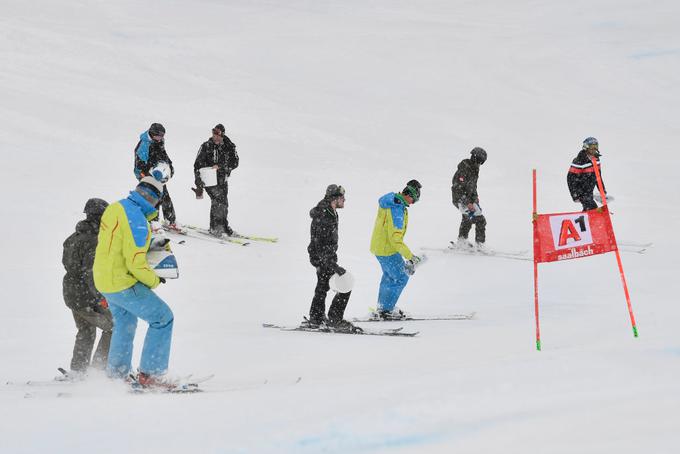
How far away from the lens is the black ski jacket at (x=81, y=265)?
7.22 metres

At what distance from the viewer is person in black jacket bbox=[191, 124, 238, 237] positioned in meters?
13.6

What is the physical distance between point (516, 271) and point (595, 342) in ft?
18.1

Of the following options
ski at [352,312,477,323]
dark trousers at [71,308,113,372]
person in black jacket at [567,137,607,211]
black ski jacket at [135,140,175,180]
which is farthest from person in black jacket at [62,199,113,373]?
person in black jacket at [567,137,607,211]

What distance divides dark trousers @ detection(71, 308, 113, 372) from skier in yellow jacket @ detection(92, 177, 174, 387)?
1.67 ft

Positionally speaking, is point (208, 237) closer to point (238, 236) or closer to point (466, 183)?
point (238, 236)

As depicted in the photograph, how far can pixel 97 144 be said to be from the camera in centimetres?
1955

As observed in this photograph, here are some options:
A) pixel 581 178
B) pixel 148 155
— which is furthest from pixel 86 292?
pixel 581 178

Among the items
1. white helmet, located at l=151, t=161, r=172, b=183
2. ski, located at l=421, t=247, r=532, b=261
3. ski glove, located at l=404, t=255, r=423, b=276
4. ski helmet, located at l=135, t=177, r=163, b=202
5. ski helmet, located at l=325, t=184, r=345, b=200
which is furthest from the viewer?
ski, located at l=421, t=247, r=532, b=261

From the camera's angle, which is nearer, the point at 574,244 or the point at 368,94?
the point at 574,244

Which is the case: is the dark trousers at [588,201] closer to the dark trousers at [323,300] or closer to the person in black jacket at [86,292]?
the dark trousers at [323,300]

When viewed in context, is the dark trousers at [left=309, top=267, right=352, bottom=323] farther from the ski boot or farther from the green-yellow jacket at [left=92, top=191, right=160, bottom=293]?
the green-yellow jacket at [left=92, top=191, right=160, bottom=293]

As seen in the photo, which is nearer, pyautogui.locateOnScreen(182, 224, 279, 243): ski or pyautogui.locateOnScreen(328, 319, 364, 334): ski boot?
pyautogui.locateOnScreen(328, 319, 364, 334): ski boot

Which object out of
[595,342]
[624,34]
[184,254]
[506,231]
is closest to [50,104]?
[184,254]

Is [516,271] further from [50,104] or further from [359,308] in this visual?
[50,104]
